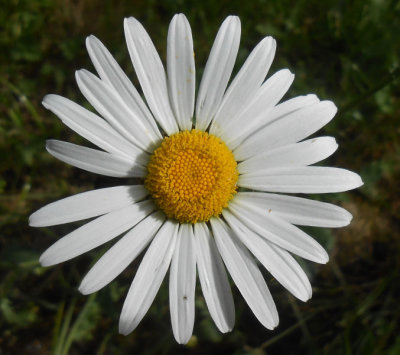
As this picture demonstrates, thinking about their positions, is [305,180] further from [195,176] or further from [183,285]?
[183,285]

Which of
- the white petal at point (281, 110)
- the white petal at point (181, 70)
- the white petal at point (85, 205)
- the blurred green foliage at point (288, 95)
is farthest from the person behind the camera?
the blurred green foliage at point (288, 95)

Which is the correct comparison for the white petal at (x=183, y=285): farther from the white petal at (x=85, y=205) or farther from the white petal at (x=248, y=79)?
the white petal at (x=248, y=79)

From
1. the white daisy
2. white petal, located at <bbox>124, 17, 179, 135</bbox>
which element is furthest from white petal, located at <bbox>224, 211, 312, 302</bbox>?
white petal, located at <bbox>124, 17, 179, 135</bbox>

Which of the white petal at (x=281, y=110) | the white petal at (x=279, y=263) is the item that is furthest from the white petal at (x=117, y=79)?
the white petal at (x=279, y=263)

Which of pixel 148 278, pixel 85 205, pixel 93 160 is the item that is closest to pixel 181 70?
pixel 93 160

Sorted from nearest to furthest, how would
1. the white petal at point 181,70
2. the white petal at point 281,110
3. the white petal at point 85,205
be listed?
1. the white petal at point 85,205
2. the white petal at point 181,70
3. the white petal at point 281,110

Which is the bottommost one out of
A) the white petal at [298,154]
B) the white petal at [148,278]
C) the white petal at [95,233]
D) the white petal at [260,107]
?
the white petal at [148,278]

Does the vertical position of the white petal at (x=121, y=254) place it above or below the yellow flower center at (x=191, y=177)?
below
